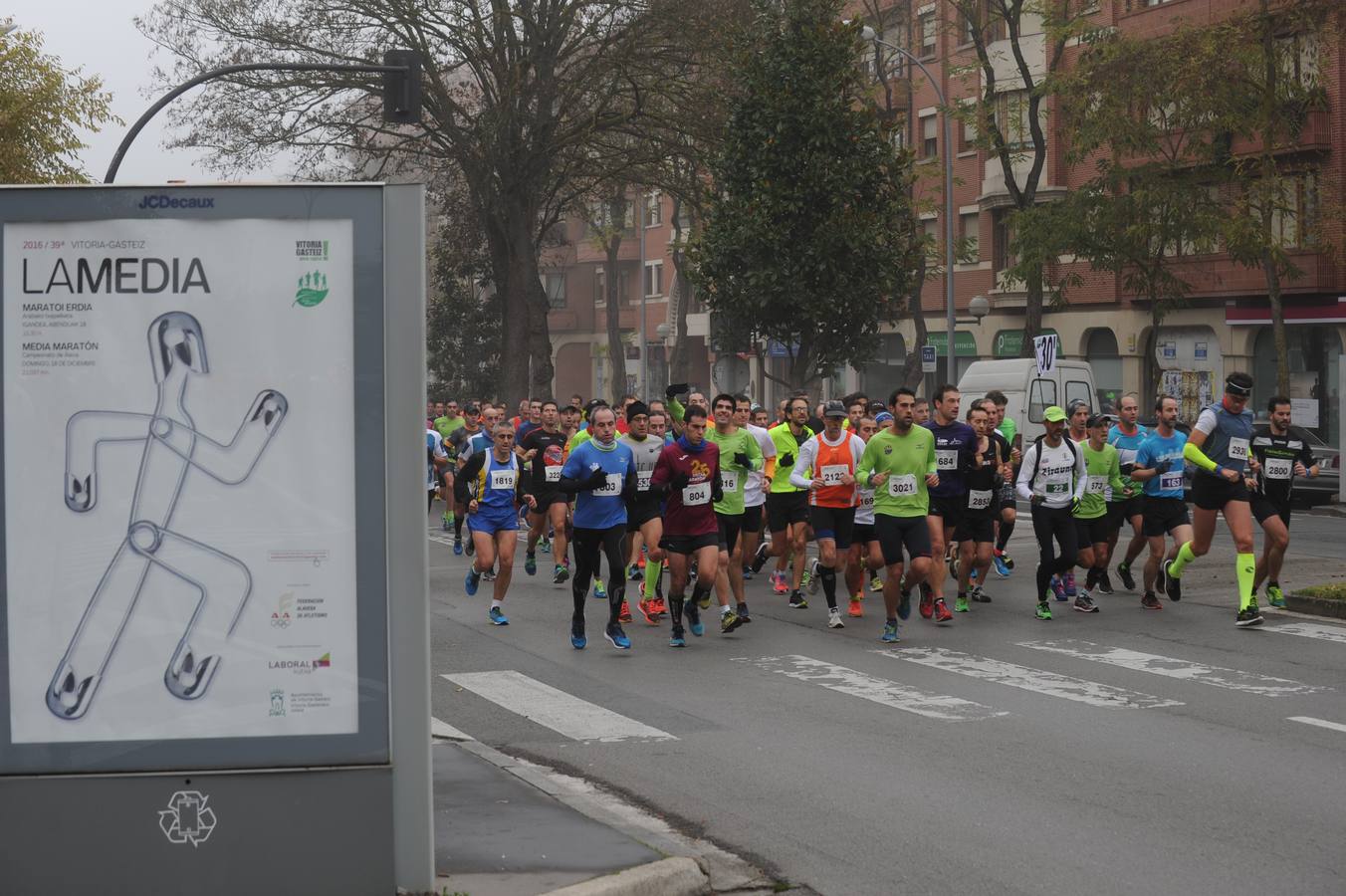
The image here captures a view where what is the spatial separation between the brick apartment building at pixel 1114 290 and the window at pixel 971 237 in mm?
62

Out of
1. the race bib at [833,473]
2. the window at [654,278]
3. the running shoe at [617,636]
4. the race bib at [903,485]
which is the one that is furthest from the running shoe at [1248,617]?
the window at [654,278]

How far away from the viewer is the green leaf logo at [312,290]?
5.19 m

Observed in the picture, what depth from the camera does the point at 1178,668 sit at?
11570 millimetres

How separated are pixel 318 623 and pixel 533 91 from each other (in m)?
28.3

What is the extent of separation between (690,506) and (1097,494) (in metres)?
4.29

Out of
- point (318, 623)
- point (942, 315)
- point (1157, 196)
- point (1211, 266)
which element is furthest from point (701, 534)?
point (942, 315)

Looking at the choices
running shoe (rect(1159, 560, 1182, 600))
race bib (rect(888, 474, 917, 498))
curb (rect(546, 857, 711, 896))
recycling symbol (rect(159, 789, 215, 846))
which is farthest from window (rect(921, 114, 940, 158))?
recycling symbol (rect(159, 789, 215, 846))

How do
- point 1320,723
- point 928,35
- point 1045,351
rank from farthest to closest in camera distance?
point 928,35, point 1045,351, point 1320,723

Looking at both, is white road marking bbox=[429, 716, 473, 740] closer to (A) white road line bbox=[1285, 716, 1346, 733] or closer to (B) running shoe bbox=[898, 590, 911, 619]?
(A) white road line bbox=[1285, 716, 1346, 733]

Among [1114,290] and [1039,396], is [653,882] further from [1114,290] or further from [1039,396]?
[1114,290]

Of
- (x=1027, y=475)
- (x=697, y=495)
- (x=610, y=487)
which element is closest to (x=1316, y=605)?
(x=1027, y=475)

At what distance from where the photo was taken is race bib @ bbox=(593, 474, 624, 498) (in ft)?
42.3

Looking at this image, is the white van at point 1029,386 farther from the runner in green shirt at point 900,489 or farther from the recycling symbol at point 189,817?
the recycling symbol at point 189,817

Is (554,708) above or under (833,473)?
under
